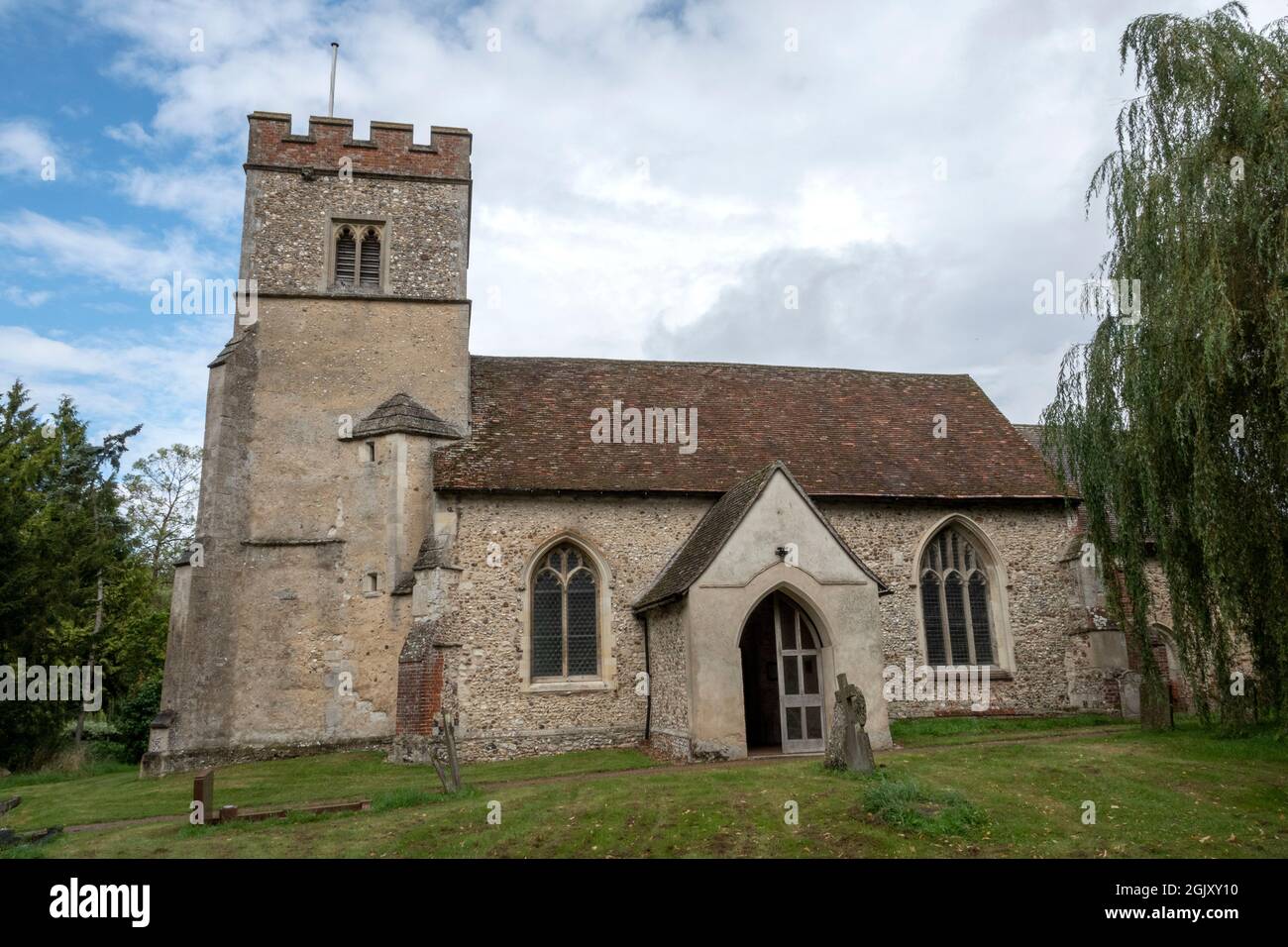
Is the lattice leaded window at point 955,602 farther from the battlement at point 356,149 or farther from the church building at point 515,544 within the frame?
the battlement at point 356,149

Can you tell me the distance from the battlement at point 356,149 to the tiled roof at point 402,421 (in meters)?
5.79

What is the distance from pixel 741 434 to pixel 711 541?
5179 mm

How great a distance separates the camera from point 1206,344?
889cm

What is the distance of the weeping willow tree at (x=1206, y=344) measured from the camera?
9055 mm

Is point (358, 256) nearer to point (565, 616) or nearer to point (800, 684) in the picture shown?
point (565, 616)

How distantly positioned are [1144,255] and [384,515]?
14261mm

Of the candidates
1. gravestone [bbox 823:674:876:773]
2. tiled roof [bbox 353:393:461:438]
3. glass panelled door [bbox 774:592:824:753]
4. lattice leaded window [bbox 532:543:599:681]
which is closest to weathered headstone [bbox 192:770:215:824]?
lattice leaded window [bbox 532:543:599:681]

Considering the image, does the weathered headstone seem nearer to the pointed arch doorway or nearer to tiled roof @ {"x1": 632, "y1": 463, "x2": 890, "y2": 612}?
tiled roof @ {"x1": 632, "y1": 463, "x2": 890, "y2": 612}

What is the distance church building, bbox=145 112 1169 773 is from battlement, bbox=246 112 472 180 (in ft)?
0.20

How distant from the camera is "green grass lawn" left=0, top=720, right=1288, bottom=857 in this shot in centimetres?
839

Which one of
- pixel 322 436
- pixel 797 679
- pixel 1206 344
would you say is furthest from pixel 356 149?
pixel 1206 344

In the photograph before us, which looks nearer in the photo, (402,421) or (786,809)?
(786,809)

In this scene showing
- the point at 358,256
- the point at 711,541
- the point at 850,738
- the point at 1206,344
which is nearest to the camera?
the point at 1206,344
